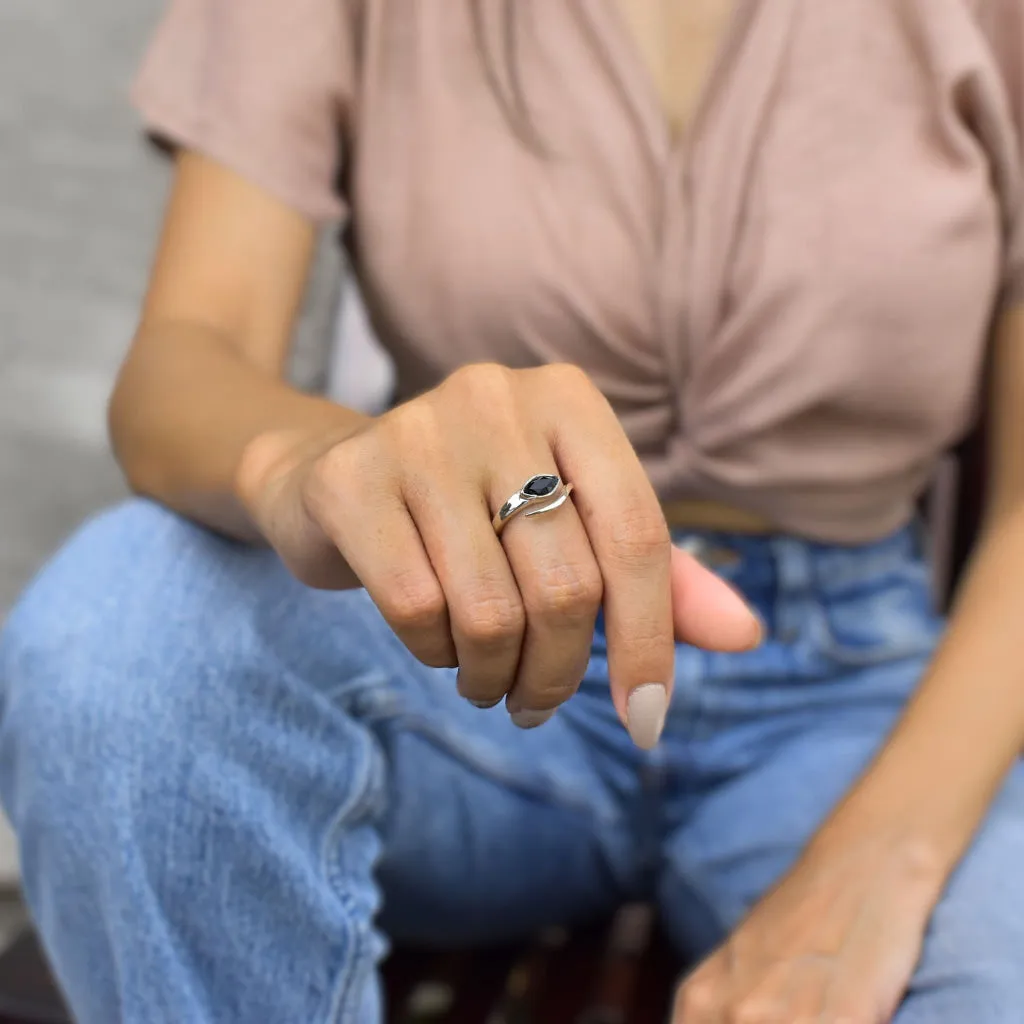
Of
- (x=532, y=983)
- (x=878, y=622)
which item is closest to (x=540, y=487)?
(x=878, y=622)

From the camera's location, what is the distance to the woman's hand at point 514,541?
0.29 meters

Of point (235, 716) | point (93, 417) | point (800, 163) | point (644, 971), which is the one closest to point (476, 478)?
point (235, 716)

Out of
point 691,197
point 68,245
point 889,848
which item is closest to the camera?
point 889,848

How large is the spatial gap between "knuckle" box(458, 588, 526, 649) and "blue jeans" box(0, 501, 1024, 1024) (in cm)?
3

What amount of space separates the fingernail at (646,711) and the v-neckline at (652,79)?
0.31m

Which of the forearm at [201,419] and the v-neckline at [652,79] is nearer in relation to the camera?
the forearm at [201,419]

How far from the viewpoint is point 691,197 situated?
1.67 ft

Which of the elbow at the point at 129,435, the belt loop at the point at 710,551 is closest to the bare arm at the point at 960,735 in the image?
the belt loop at the point at 710,551

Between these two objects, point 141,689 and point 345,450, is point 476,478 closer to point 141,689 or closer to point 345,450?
point 345,450

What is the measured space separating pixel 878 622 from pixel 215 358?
0.38m

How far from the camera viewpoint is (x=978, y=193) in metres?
0.50

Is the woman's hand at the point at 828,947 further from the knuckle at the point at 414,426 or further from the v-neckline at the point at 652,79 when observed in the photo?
the v-neckline at the point at 652,79

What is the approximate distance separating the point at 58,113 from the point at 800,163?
2.19 ft

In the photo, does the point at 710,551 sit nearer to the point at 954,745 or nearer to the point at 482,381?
the point at 954,745
